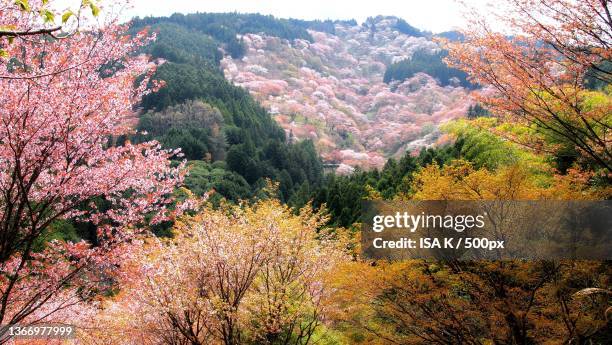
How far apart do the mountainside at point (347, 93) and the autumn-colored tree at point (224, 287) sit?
4706cm

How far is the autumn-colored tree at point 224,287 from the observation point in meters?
9.93

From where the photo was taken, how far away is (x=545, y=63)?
6.42 meters

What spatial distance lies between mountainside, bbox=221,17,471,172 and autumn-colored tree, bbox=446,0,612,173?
171ft

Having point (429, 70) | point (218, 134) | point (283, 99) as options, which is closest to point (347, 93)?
point (429, 70)

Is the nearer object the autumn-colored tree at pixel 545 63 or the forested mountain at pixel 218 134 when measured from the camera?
the autumn-colored tree at pixel 545 63

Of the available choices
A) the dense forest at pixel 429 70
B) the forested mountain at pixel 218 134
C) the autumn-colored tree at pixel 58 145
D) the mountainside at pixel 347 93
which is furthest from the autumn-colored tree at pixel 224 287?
the dense forest at pixel 429 70

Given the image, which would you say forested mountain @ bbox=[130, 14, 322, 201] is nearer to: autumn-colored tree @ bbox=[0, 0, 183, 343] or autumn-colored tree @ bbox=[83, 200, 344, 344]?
autumn-colored tree @ bbox=[83, 200, 344, 344]

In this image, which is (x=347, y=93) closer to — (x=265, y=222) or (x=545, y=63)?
(x=265, y=222)

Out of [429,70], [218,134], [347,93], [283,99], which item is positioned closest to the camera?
[218,134]

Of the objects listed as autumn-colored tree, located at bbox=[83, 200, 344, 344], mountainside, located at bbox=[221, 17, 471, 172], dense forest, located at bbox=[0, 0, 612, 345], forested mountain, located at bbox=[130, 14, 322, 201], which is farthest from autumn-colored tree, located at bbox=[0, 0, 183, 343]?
mountainside, located at bbox=[221, 17, 471, 172]

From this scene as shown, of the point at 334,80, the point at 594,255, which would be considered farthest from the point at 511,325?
the point at 334,80

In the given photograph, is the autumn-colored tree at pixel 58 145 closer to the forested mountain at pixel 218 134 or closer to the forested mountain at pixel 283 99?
the forested mountain at pixel 283 99

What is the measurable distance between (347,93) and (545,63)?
293 feet

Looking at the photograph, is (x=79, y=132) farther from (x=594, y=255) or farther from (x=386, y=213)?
(x=594, y=255)
